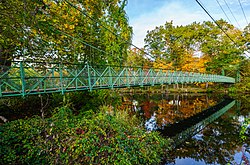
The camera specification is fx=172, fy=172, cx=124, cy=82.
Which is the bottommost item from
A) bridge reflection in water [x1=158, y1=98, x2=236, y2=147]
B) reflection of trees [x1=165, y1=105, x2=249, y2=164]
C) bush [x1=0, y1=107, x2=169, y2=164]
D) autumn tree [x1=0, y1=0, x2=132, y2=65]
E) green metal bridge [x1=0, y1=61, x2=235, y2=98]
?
reflection of trees [x1=165, y1=105, x2=249, y2=164]

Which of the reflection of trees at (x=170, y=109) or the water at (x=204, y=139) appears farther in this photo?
the reflection of trees at (x=170, y=109)

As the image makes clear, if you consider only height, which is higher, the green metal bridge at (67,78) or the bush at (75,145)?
the green metal bridge at (67,78)

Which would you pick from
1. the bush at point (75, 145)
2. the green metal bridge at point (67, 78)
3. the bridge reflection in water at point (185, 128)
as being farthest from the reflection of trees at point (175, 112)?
the bush at point (75, 145)

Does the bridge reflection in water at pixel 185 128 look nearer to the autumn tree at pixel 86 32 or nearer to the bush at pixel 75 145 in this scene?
the bush at pixel 75 145

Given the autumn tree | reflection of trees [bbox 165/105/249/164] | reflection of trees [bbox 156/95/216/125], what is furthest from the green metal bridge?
reflection of trees [bbox 165/105/249/164]

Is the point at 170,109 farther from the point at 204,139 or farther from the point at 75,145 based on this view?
the point at 75,145

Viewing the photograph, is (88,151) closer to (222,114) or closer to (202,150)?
(202,150)

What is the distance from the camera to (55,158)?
9.23 ft

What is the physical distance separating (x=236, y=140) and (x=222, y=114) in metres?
3.89

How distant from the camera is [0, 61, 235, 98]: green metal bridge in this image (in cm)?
365

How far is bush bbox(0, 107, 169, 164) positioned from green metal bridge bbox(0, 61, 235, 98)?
815mm

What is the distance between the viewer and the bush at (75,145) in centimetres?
276

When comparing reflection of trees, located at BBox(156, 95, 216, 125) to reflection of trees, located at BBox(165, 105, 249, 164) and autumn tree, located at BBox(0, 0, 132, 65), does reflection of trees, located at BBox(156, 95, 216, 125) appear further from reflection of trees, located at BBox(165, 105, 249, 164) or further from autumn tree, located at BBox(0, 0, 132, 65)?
autumn tree, located at BBox(0, 0, 132, 65)

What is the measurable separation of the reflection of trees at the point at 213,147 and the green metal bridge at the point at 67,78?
2.50 meters
